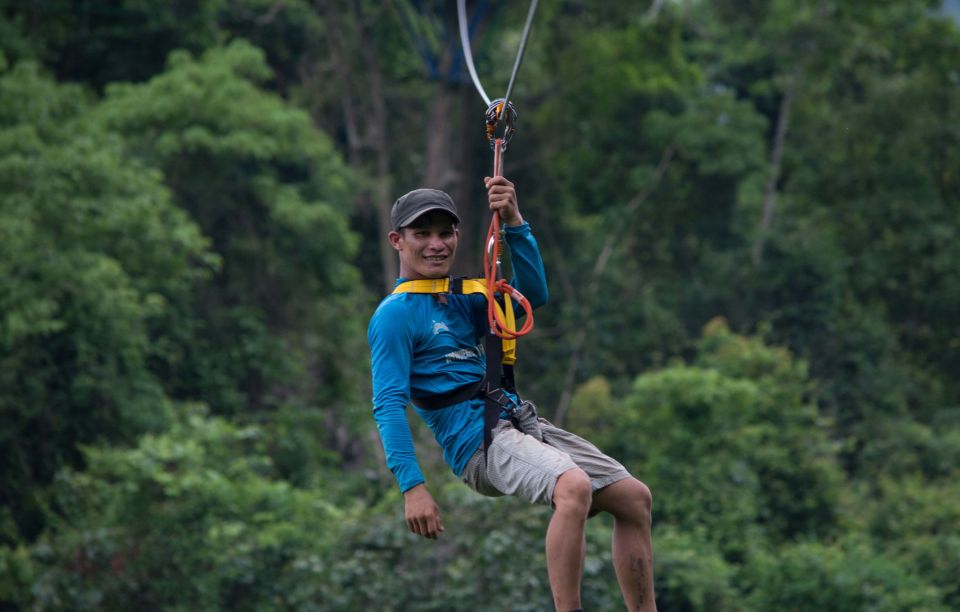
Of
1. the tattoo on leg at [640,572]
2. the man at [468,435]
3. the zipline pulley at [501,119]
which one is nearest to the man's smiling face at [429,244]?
the man at [468,435]

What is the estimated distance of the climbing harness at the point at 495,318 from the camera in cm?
475

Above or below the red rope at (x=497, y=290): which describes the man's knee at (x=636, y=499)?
below

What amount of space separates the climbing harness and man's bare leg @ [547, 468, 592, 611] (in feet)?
1.27

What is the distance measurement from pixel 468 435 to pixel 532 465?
304 millimetres

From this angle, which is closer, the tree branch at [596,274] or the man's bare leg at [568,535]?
the man's bare leg at [568,535]

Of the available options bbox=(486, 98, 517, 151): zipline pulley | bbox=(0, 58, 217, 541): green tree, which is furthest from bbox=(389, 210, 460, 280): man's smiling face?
bbox=(0, 58, 217, 541): green tree

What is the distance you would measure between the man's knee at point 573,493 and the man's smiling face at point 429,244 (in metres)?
0.86

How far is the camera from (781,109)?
23.6 metres

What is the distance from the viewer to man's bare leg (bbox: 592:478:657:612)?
15.3ft

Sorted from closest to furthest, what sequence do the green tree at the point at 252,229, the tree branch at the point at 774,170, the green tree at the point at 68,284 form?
the green tree at the point at 68,284 → the green tree at the point at 252,229 → the tree branch at the point at 774,170

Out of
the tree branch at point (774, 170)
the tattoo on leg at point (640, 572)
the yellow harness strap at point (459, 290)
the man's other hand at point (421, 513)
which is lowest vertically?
the tattoo on leg at point (640, 572)

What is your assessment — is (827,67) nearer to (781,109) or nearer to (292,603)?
(781,109)

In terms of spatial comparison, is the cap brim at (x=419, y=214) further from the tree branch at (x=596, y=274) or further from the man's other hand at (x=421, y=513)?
the tree branch at (x=596, y=274)

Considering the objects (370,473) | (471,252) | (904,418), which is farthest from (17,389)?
(904,418)
